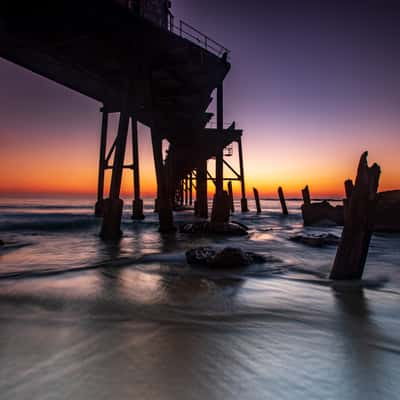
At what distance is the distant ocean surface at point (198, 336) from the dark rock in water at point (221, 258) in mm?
403

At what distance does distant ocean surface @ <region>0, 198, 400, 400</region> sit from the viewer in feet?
4.80

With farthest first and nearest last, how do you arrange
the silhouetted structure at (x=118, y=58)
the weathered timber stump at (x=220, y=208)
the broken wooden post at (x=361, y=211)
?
the weathered timber stump at (x=220, y=208) → the silhouetted structure at (x=118, y=58) → the broken wooden post at (x=361, y=211)

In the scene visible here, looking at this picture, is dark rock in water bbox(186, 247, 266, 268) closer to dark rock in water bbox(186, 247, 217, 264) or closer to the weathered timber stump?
dark rock in water bbox(186, 247, 217, 264)

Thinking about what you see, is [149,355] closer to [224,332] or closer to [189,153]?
[224,332]

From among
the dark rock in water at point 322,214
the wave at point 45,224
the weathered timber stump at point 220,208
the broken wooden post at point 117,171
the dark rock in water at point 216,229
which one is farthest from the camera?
the dark rock in water at point 322,214

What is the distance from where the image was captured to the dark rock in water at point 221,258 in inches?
181

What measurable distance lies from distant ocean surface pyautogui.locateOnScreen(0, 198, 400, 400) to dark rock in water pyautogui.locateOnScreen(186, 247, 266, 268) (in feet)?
1.32

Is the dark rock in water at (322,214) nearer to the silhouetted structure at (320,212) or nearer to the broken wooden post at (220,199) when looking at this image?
the silhouetted structure at (320,212)

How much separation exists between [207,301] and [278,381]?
147 centimetres

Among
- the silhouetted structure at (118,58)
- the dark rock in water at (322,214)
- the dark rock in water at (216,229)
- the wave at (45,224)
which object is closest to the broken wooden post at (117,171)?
the silhouetted structure at (118,58)

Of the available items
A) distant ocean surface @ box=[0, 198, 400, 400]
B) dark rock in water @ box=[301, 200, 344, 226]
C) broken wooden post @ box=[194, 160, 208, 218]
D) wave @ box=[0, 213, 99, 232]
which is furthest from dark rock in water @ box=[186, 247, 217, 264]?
dark rock in water @ box=[301, 200, 344, 226]

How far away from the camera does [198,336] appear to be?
2082mm

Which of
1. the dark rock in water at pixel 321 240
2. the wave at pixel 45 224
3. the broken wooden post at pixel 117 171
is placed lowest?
the wave at pixel 45 224

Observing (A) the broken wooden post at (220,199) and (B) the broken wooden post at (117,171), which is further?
(A) the broken wooden post at (220,199)
